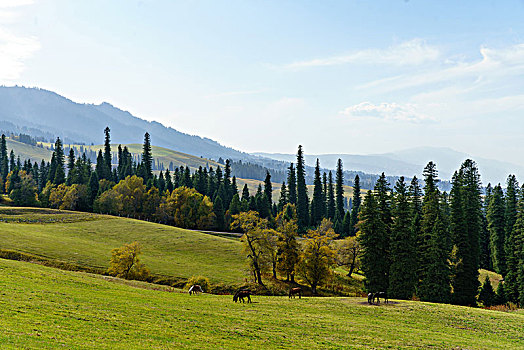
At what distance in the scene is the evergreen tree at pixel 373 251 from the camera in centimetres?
6600

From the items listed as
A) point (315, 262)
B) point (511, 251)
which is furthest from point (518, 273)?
point (315, 262)

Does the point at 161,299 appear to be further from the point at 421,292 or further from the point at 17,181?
the point at 17,181

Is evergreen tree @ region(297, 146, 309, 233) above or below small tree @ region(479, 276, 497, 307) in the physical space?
Answer: above

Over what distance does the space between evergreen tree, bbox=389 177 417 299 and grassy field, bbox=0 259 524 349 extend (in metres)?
17.0

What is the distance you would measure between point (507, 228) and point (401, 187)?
39.7m

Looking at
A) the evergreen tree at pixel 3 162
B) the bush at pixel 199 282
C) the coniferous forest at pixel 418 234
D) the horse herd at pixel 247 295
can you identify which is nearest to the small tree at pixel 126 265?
the bush at pixel 199 282

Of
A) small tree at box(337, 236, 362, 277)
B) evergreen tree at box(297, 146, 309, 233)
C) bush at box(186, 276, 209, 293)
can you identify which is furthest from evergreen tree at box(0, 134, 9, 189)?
small tree at box(337, 236, 362, 277)

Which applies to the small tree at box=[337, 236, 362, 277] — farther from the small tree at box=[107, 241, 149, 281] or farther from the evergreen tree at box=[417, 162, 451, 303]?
the small tree at box=[107, 241, 149, 281]

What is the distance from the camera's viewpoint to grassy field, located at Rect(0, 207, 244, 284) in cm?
7594

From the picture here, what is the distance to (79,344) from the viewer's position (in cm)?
2034

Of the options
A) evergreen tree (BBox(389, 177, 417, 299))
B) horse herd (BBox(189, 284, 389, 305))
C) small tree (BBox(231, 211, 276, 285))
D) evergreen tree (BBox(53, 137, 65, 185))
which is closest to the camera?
horse herd (BBox(189, 284, 389, 305))

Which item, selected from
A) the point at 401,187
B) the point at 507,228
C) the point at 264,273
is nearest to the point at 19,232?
the point at 264,273

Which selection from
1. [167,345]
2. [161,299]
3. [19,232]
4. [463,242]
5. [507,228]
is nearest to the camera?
[167,345]

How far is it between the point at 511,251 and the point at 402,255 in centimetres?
3224
